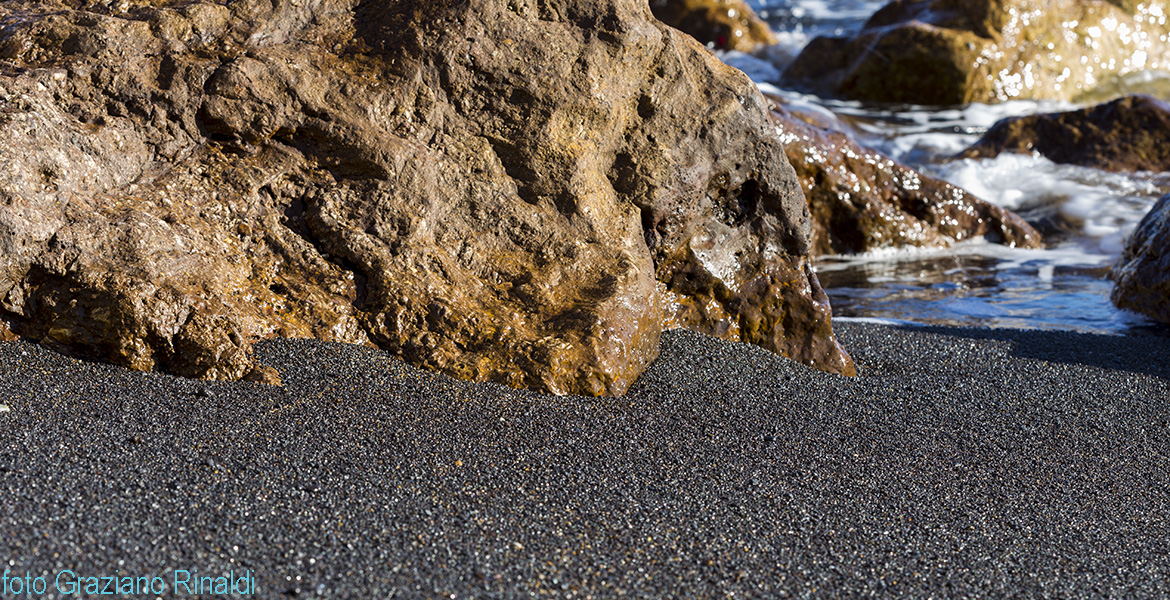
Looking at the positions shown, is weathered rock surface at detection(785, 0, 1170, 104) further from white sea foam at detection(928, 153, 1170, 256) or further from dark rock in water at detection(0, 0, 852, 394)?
dark rock in water at detection(0, 0, 852, 394)

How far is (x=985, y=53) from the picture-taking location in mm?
12320

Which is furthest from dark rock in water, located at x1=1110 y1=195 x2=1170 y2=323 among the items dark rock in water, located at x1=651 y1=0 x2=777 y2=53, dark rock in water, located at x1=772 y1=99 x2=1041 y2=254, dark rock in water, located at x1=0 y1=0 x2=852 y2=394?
dark rock in water, located at x1=651 y1=0 x2=777 y2=53

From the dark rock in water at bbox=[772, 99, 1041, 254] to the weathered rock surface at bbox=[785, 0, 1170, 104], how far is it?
5751 mm

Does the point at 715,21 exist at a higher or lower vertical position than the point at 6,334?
higher

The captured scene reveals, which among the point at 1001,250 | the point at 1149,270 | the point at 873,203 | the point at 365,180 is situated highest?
the point at 365,180

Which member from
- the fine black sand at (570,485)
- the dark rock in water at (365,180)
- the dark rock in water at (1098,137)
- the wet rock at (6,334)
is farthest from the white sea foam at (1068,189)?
the wet rock at (6,334)

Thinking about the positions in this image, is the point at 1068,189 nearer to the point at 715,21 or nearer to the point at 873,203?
the point at 873,203

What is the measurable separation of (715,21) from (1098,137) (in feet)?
26.8

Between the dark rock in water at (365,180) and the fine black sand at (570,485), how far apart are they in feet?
0.52

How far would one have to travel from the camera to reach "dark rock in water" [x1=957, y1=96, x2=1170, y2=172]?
904 centimetres

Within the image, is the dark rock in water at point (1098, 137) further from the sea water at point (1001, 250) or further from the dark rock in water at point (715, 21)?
the dark rock in water at point (715, 21)

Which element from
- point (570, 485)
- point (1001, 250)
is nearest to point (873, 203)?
point (1001, 250)

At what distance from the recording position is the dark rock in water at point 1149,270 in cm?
498

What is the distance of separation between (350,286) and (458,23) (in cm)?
94
